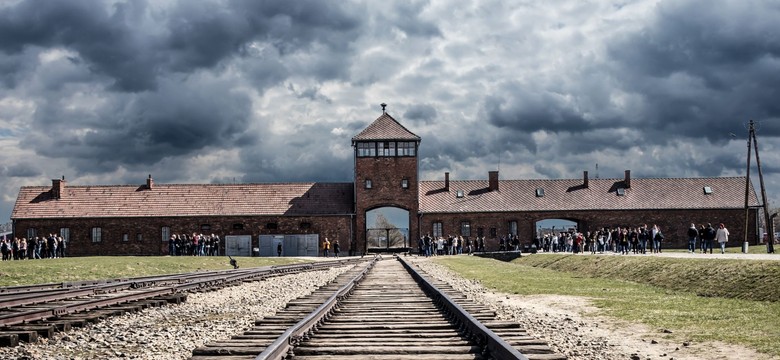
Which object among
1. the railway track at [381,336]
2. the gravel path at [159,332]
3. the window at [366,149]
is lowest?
the gravel path at [159,332]

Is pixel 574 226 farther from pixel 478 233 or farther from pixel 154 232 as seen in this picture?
pixel 154 232

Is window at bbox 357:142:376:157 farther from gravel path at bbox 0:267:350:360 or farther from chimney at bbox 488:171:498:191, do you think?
gravel path at bbox 0:267:350:360

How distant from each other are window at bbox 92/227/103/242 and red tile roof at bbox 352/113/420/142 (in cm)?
1876

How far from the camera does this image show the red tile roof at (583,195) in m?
58.0

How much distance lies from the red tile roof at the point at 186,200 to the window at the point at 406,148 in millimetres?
4810

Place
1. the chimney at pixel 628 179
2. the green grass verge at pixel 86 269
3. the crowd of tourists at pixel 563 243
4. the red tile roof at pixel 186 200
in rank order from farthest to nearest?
the chimney at pixel 628 179 < the red tile roof at pixel 186 200 < the crowd of tourists at pixel 563 243 < the green grass verge at pixel 86 269

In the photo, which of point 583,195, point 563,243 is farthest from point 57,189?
point 583,195

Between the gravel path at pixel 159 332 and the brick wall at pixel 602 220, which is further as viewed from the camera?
the brick wall at pixel 602 220

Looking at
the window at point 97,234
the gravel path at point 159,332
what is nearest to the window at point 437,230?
the window at point 97,234

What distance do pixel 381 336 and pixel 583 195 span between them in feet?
175

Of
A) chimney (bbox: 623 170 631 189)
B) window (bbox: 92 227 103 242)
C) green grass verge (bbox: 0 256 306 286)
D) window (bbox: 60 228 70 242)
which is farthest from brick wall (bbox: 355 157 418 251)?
green grass verge (bbox: 0 256 306 286)

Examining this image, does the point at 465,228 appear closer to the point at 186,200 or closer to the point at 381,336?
the point at 186,200

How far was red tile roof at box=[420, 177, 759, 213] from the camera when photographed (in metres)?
58.0

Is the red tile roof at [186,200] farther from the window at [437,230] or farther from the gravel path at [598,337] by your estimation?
the gravel path at [598,337]
